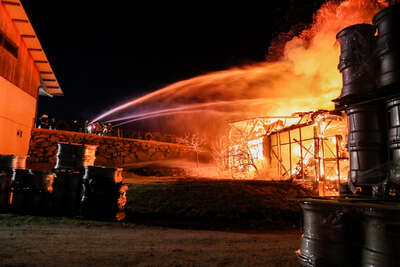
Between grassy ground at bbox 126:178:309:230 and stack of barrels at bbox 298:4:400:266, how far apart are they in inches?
216

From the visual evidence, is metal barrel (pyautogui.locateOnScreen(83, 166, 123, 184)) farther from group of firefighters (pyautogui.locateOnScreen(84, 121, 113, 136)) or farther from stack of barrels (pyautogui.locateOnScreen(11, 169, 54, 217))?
group of firefighters (pyautogui.locateOnScreen(84, 121, 113, 136))

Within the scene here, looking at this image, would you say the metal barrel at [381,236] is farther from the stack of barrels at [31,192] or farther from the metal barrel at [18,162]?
the metal barrel at [18,162]

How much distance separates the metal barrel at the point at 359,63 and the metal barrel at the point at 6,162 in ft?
33.3

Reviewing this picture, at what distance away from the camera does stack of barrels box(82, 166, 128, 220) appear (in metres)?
8.04

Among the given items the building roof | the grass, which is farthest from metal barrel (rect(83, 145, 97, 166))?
the building roof

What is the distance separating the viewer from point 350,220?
247 cm

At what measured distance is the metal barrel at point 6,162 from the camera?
→ 918 cm

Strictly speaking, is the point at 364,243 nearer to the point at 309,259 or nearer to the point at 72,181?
the point at 309,259

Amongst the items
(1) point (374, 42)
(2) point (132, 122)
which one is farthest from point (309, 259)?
(2) point (132, 122)

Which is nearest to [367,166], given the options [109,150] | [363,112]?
[363,112]

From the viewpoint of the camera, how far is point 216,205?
10.7 meters

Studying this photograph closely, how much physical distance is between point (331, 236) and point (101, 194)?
700cm

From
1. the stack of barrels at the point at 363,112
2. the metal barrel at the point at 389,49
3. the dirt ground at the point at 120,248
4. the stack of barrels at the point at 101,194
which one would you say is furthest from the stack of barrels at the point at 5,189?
the metal barrel at the point at 389,49

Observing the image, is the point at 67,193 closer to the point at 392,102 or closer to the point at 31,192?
the point at 31,192
